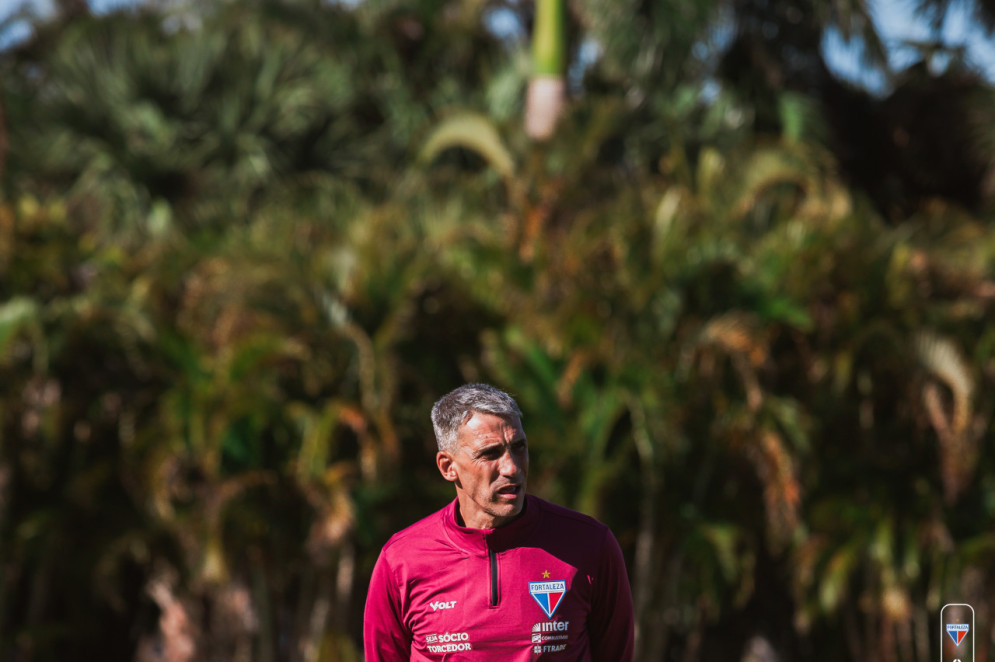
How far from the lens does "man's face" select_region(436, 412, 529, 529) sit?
2.52 metres

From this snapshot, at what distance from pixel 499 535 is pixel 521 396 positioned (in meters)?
5.94

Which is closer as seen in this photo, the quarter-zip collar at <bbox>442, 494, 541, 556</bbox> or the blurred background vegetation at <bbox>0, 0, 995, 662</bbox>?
the quarter-zip collar at <bbox>442, 494, 541, 556</bbox>

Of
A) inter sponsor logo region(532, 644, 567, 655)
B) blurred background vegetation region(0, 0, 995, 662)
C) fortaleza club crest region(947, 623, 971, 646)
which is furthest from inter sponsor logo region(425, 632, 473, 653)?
blurred background vegetation region(0, 0, 995, 662)

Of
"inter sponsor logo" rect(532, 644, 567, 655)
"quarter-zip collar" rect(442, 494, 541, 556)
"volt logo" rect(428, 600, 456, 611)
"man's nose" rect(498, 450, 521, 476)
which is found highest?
"man's nose" rect(498, 450, 521, 476)

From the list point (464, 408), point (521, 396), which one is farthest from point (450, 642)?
point (521, 396)

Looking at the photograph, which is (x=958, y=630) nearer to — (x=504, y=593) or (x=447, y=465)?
(x=504, y=593)

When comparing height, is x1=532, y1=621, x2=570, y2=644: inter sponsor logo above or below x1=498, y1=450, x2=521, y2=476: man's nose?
below

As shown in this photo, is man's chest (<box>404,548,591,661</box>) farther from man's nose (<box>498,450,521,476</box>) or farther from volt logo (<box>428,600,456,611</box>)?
man's nose (<box>498,450,521,476</box>)

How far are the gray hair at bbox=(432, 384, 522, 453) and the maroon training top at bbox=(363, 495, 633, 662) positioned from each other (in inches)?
7.0

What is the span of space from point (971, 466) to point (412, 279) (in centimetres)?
419

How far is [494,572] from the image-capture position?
254 centimetres

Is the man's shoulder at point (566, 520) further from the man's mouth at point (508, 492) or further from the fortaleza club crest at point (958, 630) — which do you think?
the fortaleza club crest at point (958, 630)

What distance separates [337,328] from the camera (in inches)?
349

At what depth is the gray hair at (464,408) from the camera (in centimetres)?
256
